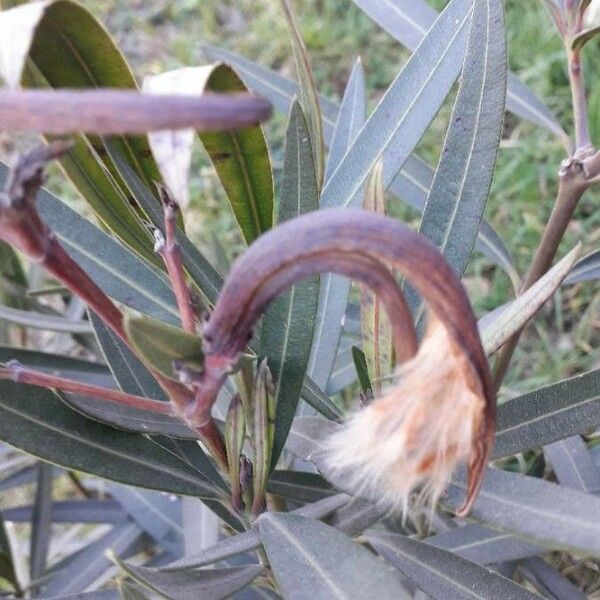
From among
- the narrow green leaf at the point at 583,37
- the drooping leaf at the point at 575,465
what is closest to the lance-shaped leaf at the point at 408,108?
the narrow green leaf at the point at 583,37

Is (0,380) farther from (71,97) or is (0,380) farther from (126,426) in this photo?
(71,97)

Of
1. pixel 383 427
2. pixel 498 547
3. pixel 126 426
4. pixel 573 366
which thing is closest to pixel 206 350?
pixel 383 427

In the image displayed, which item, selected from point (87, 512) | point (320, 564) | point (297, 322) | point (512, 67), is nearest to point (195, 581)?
point (320, 564)

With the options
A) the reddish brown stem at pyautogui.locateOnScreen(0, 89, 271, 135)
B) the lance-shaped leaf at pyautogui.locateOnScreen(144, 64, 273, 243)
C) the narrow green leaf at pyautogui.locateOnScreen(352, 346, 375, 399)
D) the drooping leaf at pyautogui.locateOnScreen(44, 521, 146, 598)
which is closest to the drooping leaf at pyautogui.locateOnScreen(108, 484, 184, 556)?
the drooping leaf at pyautogui.locateOnScreen(44, 521, 146, 598)

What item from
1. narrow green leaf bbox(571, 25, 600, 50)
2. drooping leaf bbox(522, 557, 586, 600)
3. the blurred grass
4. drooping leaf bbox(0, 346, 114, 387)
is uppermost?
the blurred grass

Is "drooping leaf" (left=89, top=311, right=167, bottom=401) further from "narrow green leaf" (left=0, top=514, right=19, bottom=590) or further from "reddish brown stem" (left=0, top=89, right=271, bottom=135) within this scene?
"reddish brown stem" (left=0, top=89, right=271, bottom=135)
